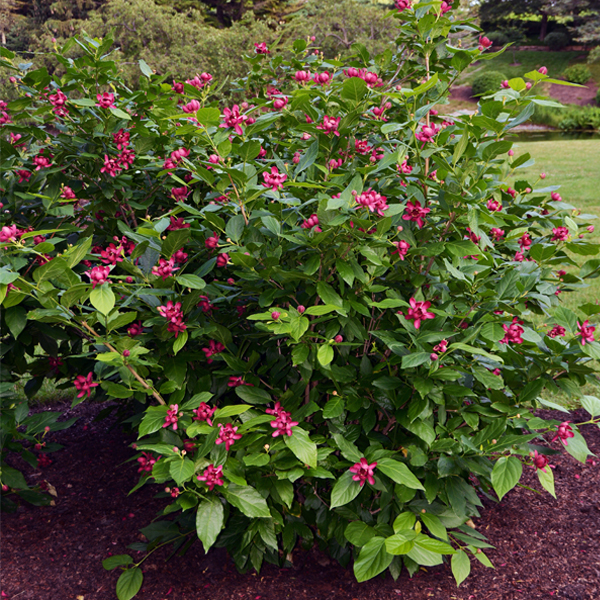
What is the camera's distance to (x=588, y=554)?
231 centimetres

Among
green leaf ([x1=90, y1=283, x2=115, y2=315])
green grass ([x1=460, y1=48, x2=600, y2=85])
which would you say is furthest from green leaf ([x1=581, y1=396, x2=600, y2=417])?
green grass ([x1=460, y1=48, x2=600, y2=85])

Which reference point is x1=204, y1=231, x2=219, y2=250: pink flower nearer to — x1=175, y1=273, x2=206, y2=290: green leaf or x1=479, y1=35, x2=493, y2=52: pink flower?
x1=175, y1=273, x2=206, y2=290: green leaf

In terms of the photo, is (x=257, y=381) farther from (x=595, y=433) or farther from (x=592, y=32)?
(x=592, y=32)

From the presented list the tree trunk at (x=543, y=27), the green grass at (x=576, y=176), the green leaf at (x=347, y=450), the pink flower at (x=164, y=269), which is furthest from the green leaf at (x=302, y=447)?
the tree trunk at (x=543, y=27)

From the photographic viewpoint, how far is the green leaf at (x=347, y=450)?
5.71 feet

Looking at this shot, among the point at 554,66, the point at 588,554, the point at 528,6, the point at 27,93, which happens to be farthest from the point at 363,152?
the point at 528,6

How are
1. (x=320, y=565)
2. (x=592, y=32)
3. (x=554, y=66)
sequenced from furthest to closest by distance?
(x=554, y=66)
(x=592, y=32)
(x=320, y=565)

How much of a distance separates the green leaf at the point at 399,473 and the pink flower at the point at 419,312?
451mm

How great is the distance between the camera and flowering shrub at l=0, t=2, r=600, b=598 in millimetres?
1627

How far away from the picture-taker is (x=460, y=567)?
1872mm

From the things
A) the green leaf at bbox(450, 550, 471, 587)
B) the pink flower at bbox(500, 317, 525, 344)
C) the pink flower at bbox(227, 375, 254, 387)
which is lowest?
the green leaf at bbox(450, 550, 471, 587)

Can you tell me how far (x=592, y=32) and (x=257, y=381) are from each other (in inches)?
1611

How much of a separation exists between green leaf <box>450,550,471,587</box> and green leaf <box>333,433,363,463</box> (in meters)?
0.54

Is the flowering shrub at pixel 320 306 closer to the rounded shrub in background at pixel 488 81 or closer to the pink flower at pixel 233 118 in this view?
the pink flower at pixel 233 118
